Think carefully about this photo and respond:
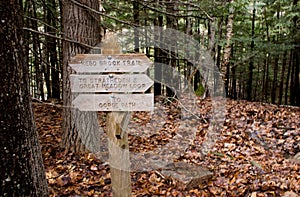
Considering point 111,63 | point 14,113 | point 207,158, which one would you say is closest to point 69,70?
point 111,63

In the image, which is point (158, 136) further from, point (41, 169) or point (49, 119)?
point (41, 169)

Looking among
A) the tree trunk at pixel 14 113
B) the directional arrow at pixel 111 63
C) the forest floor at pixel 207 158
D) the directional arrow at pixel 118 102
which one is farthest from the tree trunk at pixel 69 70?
the tree trunk at pixel 14 113

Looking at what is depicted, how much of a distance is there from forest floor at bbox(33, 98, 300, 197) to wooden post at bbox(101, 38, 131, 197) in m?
0.81

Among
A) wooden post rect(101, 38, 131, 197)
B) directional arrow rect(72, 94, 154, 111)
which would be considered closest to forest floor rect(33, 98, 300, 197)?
directional arrow rect(72, 94, 154, 111)

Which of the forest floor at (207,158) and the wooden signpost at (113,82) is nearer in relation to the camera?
the wooden signpost at (113,82)

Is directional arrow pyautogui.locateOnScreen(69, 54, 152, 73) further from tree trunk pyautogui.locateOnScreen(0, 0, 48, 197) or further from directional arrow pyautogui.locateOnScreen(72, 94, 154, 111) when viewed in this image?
tree trunk pyautogui.locateOnScreen(0, 0, 48, 197)

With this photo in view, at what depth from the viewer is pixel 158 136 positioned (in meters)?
6.77

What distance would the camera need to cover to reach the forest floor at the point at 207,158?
414 cm

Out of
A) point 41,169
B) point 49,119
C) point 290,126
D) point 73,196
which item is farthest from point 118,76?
point 290,126

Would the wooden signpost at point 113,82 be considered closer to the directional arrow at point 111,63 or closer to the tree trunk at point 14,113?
A: the directional arrow at point 111,63

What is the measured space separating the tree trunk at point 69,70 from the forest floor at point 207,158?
227 millimetres

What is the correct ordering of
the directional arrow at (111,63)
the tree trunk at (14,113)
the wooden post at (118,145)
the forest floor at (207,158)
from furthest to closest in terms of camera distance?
the forest floor at (207,158)
the wooden post at (118,145)
the directional arrow at (111,63)
the tree trunk at (14,113)

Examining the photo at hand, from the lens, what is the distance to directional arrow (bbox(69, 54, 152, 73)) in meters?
2.90

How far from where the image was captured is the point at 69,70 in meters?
4.64
